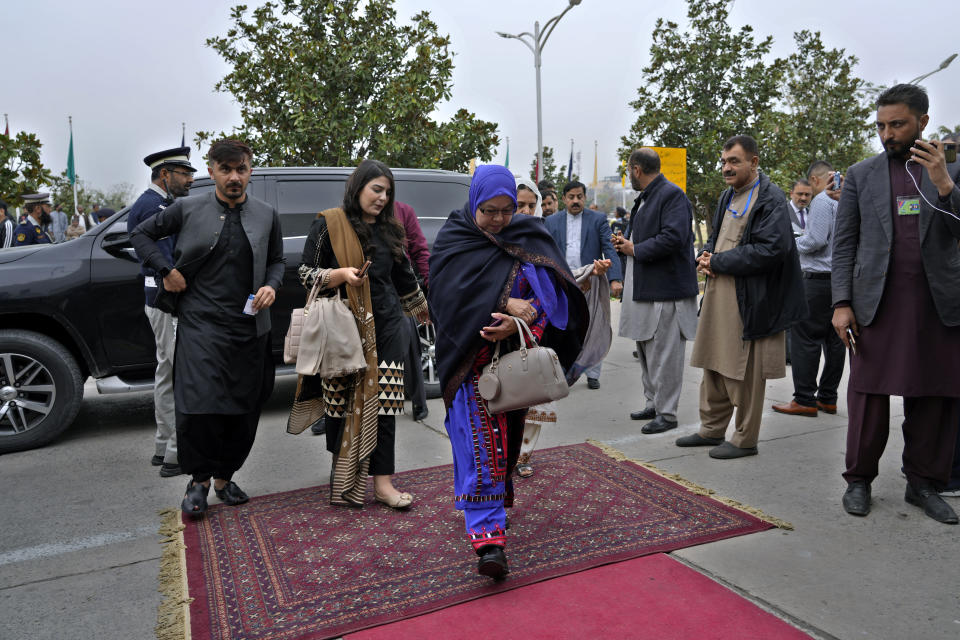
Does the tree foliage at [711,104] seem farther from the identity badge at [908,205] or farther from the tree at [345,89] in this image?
the identity badge at [908,205]

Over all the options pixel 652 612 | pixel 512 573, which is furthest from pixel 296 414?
pixel 652 612

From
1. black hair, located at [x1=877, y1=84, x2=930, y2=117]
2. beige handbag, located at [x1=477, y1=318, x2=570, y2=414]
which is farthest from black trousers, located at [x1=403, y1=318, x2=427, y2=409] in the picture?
black hair, located at [x1=877, y1=84, x2=930, y2=117]

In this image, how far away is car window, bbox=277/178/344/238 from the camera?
630 cm

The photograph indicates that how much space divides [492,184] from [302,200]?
3.53 metres

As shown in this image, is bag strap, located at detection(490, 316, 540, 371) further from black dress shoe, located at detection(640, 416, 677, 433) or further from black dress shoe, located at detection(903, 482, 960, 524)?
black dress shoe, located at detection(640, 416, 677, 433)

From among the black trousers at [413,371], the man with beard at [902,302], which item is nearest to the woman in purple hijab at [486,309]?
the black trousers at [413,371]

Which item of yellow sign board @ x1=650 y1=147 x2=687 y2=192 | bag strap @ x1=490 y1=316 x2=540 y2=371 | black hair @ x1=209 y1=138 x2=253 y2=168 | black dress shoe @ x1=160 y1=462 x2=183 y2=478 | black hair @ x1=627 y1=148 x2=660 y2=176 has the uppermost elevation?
yellow sign board @ x1=650 y1=147 x2=687 y2=192

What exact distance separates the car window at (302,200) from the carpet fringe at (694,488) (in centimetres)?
304

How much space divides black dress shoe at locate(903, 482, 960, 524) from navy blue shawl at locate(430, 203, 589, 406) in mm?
2237

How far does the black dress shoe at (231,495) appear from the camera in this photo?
4.31 metres

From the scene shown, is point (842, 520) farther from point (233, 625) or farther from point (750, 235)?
point (233, 625)

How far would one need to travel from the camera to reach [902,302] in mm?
3871

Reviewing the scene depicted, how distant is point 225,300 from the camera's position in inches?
159

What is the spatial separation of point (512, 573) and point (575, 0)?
17895 millimetres
